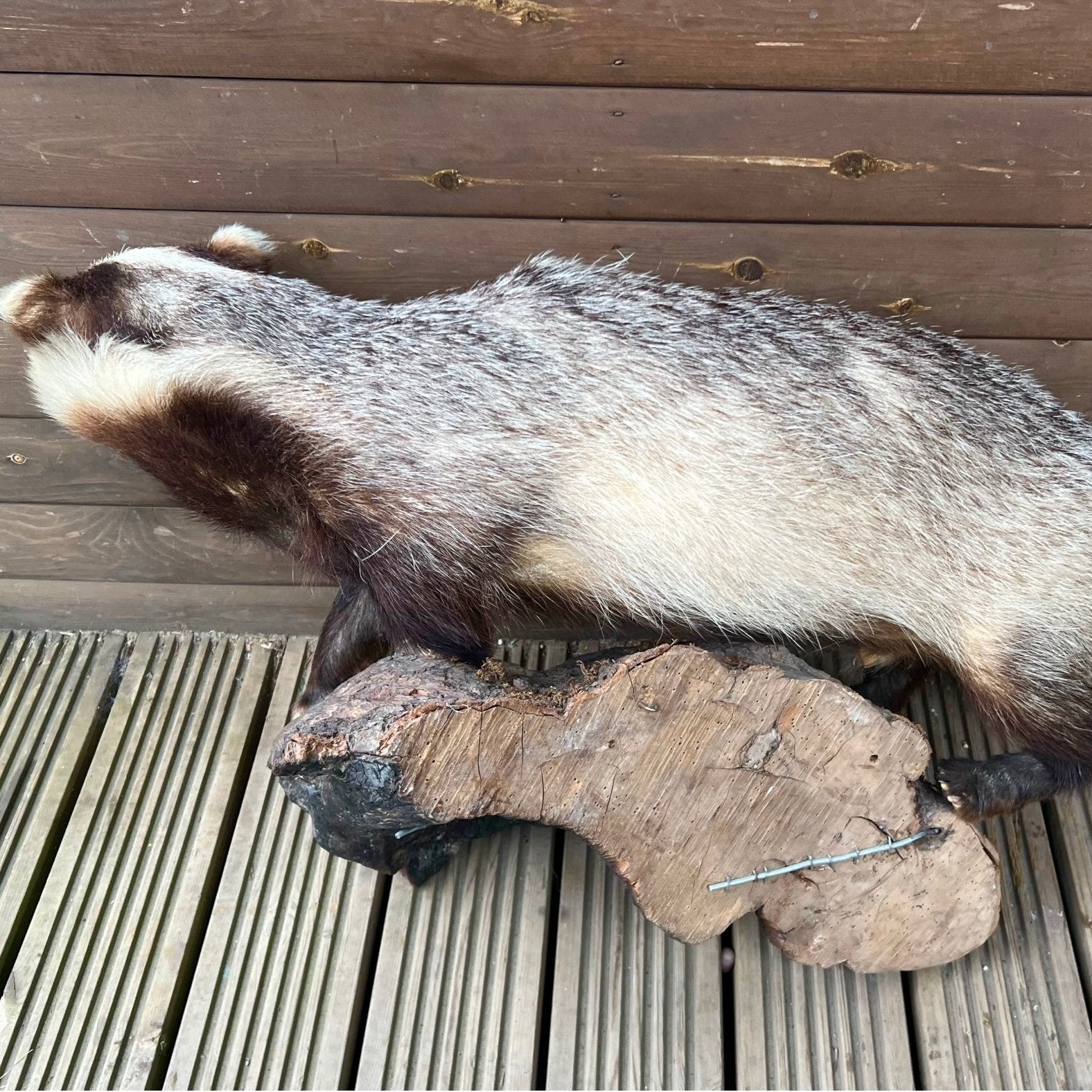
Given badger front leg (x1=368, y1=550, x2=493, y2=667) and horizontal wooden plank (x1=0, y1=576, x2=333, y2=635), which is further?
horizontal wooden plank (x1=0, y1=576, x2=333, y2=635)

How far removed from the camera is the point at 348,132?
1.83 m

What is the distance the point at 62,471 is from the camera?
235cm

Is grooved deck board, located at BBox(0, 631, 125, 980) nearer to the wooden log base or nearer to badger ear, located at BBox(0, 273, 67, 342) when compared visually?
the wooden log base

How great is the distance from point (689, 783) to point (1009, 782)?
0.78m

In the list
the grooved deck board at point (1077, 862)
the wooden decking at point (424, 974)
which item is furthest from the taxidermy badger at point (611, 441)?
the wooden decking at point (424, 974)

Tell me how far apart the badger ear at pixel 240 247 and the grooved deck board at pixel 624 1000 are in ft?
→ 4.93

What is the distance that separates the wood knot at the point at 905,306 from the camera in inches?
78.4

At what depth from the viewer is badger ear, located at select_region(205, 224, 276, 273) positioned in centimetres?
192

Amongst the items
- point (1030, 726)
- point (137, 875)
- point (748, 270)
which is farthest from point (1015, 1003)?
point (137, 875)

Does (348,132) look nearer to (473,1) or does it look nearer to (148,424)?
(473,1)

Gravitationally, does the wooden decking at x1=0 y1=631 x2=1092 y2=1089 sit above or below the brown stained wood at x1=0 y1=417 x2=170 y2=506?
below

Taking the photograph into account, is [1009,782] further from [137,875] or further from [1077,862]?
[137,875]

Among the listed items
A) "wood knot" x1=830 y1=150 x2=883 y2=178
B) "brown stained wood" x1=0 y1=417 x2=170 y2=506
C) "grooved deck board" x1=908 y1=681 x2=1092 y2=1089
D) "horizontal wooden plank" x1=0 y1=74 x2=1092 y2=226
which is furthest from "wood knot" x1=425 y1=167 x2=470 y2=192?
"grooved deck board" x1=908 y1=681 x2=1092 y2=1089

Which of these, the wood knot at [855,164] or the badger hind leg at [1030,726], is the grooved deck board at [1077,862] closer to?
the badger hind leg at [1030,726]
